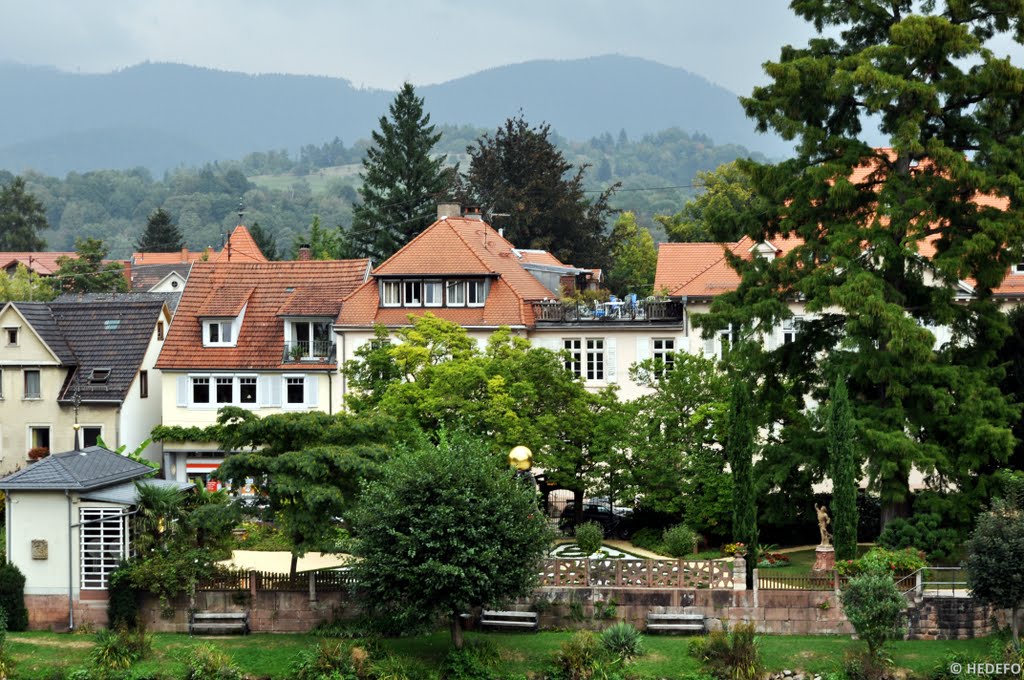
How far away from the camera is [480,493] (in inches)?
1320

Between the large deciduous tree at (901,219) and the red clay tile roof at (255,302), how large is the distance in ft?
75.8

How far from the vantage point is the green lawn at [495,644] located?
33.5m

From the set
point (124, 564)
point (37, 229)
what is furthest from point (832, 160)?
point (37, 229)

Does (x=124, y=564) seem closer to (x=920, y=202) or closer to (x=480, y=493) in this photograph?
(x=480, y=493)

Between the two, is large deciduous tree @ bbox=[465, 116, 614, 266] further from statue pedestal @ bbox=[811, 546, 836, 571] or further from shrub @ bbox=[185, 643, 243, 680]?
shrub @ bbox=[185, 643, 243, 680]

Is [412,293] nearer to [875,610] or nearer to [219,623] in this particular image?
[219,623]

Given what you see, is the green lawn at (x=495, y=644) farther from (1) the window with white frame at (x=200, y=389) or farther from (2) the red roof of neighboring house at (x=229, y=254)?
(2) the red roof of neighboring house at (x=229, y=254)

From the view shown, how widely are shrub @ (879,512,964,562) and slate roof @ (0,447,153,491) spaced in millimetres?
20777

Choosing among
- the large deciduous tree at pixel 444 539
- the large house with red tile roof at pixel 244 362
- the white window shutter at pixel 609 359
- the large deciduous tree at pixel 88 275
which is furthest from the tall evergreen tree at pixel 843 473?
the large deciduous tree at pixel 88 275

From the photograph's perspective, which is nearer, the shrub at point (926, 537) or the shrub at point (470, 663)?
the shrub at point (470, 663)

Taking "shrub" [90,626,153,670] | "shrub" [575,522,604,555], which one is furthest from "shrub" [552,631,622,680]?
"shrub" [90,626,153,670]

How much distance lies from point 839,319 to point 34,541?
76.8 feet

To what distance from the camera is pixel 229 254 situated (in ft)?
253

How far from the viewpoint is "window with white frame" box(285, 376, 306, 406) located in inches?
Answer: 2256
